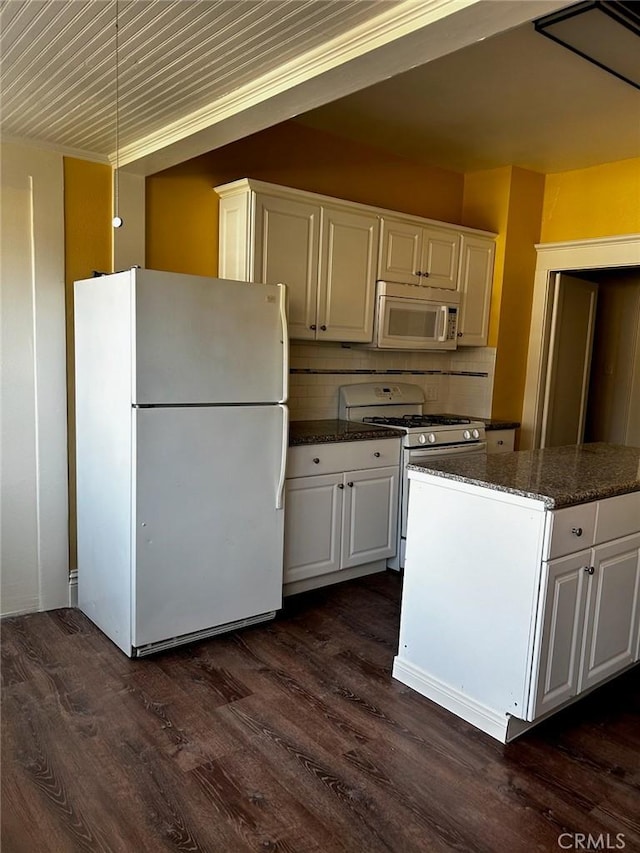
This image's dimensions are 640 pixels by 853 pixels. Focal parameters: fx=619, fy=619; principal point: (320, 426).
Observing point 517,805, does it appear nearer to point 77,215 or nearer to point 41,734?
point 41,734

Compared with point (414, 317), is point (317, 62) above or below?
above

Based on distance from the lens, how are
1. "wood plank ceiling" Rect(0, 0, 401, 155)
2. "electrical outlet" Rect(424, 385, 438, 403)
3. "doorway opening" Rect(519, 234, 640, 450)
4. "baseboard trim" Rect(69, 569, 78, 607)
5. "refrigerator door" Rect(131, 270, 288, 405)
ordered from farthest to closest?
"electrical outlet" Rect(424, 385, 438, 403) < "doorway opening" Rect(519, 234, 640, 450) < "baseboard trim" Rect(69, 569, 78, 607) < "refrigerator door" Rect(131, 270, 288, 405) < "wood plank ceiling" Rect(0, 0, 401, 155)

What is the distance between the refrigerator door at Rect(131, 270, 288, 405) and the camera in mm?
2482

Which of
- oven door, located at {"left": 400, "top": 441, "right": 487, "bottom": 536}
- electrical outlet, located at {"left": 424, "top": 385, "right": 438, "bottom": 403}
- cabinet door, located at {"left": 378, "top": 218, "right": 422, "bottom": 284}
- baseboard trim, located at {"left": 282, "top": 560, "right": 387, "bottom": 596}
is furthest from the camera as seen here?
electrical outlet, located at {"left": 424, "top": 385, "right": 438, "bottom": 403}

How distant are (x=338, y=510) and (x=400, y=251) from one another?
5.47 feet

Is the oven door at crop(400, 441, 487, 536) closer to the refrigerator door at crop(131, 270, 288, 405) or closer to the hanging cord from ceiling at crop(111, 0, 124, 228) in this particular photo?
the refrigerator door at crop(131, 270, 288, 405)

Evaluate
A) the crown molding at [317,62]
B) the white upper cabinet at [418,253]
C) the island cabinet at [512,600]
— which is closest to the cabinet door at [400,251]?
the white upper cabinet at [418,253]

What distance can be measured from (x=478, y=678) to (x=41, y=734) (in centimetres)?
154

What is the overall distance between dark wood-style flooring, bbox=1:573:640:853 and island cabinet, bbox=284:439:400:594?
0.62m

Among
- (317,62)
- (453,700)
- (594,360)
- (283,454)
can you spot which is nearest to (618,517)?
(453,700)

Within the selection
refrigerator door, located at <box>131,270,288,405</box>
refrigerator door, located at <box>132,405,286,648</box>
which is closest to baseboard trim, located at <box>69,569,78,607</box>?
refrigerator door, located at <box>132,405,286,648</box>

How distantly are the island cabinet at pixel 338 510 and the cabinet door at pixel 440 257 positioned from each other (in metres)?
1.20

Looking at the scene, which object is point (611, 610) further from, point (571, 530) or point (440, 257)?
point (440, 257)

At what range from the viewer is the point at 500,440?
428cm
